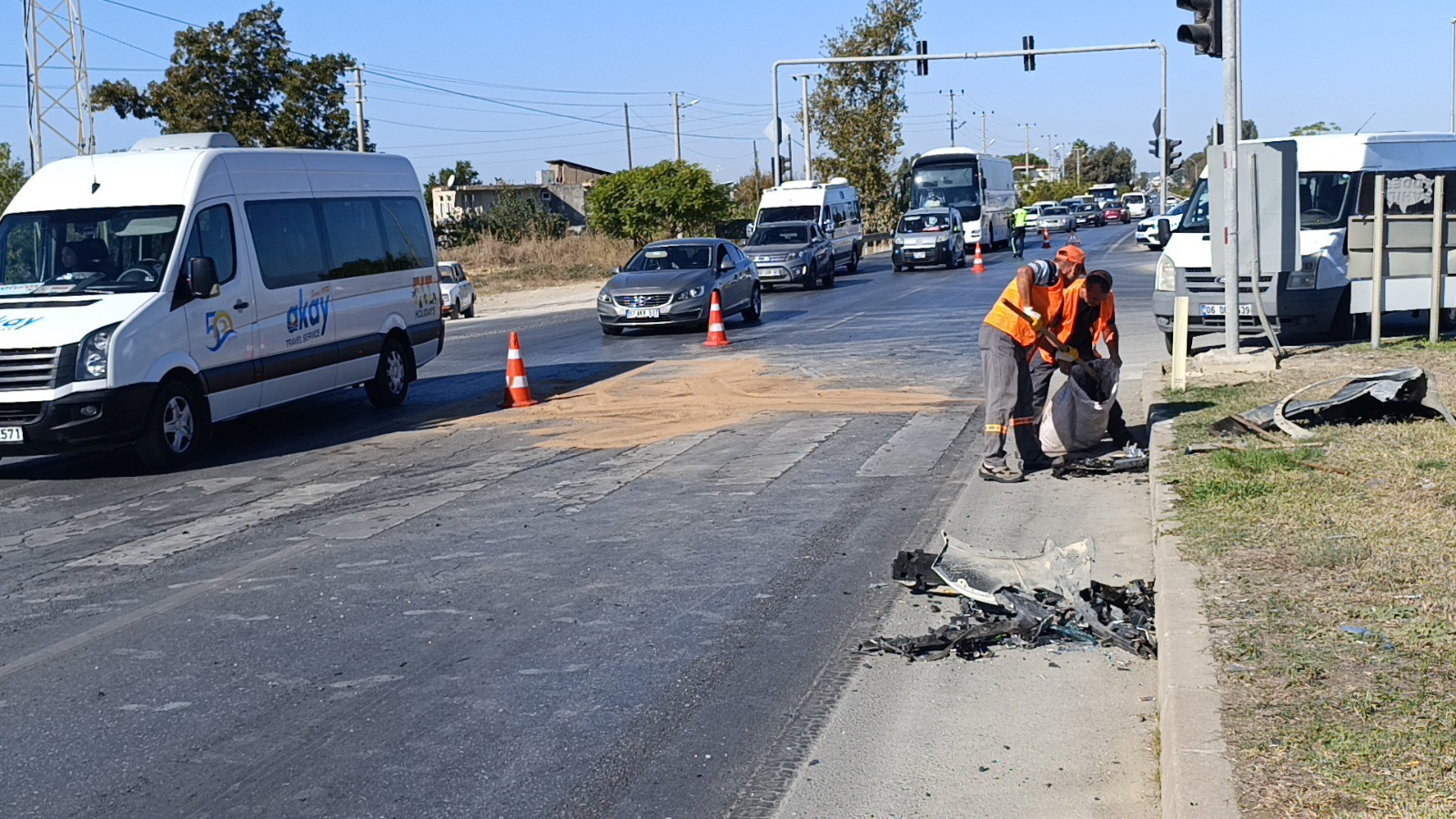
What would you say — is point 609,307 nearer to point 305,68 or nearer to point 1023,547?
point 1023,547

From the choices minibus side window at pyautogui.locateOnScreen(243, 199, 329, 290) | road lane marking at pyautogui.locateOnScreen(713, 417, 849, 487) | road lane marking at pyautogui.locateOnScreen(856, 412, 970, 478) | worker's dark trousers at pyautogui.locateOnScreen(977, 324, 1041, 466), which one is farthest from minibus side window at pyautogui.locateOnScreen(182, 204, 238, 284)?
worker's dark trousers at pyautogui.locateOnScreen(977, 324, 1041, 466)

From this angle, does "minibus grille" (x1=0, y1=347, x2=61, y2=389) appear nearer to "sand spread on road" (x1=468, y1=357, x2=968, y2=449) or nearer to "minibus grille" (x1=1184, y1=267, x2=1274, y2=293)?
"sand spread on road" (x1=468, y1=357, x2=968, y2=449)

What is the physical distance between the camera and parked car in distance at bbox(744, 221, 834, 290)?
108 feet

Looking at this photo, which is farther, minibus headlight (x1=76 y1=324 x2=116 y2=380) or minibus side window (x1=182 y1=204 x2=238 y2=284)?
A: minibus side window (x1=182 y1=204 x2=238 y2=284)

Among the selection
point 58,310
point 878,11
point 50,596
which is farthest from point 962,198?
point 50,596

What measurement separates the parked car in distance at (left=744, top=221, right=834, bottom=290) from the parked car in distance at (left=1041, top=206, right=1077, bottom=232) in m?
32.3

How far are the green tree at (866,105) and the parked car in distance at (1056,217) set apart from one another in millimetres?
8197

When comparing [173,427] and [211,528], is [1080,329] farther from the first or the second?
[173,427]

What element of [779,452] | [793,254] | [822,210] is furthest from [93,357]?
[822,210]

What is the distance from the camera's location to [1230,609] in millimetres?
5480

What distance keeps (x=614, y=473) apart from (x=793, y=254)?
2356 centimetres

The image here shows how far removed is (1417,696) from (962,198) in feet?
158

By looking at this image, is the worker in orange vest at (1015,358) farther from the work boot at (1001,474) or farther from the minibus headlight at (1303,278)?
the minibus headlight at (1303,278)

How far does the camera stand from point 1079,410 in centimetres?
957
